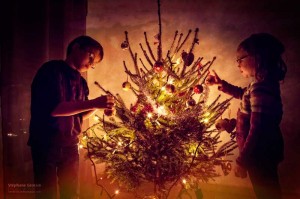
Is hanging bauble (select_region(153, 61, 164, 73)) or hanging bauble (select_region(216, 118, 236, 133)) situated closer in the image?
hanging bauble (select_region(153, 61, 164, 73))

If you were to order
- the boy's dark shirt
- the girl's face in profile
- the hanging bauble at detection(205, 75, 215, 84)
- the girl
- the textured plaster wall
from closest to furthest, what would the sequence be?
the girl < the boy's dark shirt < the girl's face in profile < the hanging bauble at detection(205, 75, 215, 84) < the textured plaster wall

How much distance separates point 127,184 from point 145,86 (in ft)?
3.45

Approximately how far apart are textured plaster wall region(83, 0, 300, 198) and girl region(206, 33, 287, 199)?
4.55 ft

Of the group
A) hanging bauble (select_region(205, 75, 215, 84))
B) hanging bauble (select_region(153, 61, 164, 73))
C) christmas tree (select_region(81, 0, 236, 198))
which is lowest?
christmas tree (select_region(81, 0, 236, 198))

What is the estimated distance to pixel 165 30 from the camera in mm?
4379

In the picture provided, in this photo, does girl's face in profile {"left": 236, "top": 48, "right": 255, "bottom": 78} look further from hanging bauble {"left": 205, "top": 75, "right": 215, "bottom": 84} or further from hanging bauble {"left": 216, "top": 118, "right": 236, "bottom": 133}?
hanging bauble {"left": 216, "top": 118, "right": 236, "bottom": 133}

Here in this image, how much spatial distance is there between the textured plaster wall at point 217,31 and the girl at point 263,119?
1.39m

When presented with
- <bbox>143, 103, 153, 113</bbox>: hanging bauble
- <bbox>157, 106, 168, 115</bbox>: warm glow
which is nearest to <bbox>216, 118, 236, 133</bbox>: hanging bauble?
<bbox>157, 106, 168, 115</bbox>: warm glow

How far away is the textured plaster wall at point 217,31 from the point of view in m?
3.86

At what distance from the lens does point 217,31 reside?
4.14 metres

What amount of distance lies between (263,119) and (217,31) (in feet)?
6.86

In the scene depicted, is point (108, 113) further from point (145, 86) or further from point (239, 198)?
point (239, 198)

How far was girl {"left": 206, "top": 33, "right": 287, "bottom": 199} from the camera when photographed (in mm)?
2412

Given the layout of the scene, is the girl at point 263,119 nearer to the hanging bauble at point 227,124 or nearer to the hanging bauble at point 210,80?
the hanging bauble at point 227,124
